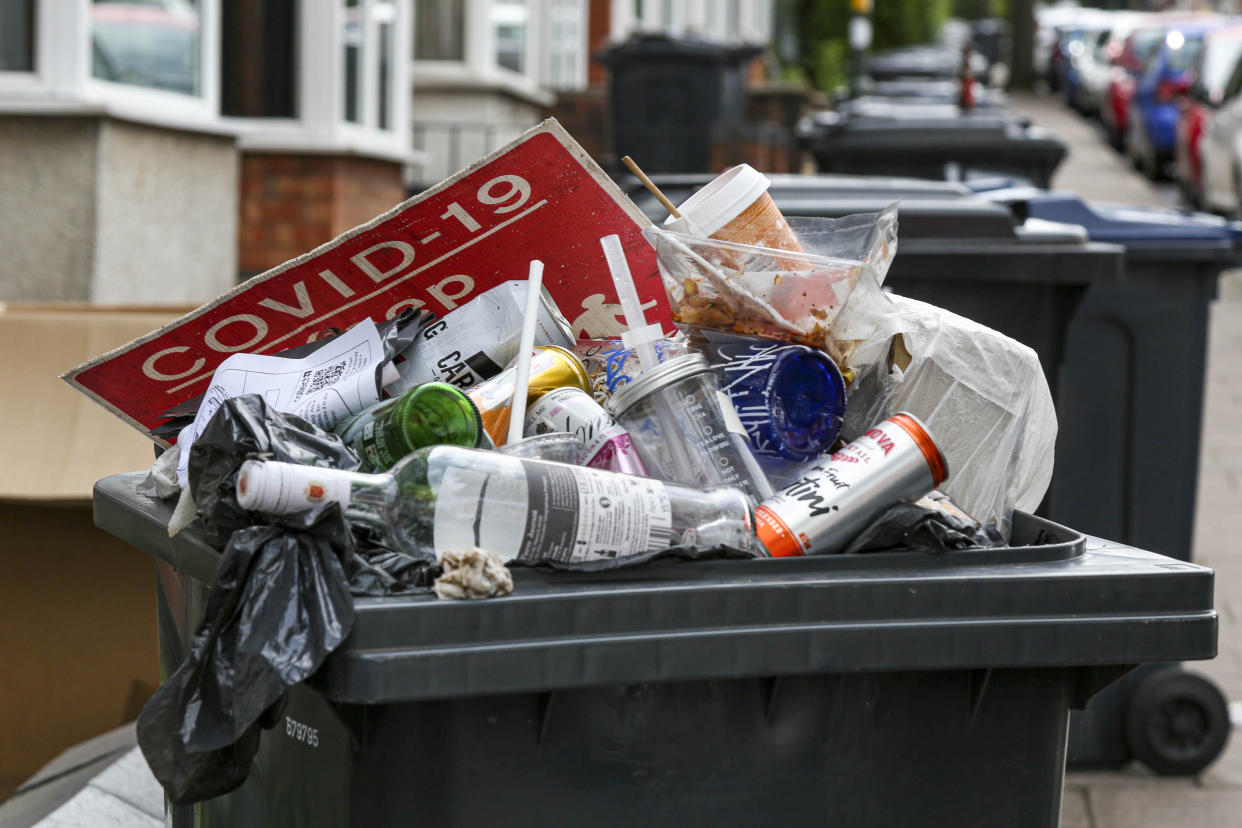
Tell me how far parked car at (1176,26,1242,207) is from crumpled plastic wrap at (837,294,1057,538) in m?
14.0

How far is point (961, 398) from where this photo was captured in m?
2.18

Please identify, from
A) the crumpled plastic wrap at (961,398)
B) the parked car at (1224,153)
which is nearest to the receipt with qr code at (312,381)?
the crumpled plastic wrap at (961,398)

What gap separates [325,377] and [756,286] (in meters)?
0.58

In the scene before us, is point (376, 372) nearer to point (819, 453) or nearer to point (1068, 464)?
point (819, 453)

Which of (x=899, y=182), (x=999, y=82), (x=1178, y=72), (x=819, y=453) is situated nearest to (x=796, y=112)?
(x=1178, y=72)

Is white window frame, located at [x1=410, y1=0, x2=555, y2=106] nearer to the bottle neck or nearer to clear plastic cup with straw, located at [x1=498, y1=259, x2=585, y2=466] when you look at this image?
clear plastic cup with straw, located at [x1=498, y1=259, x2=585, y2=466]

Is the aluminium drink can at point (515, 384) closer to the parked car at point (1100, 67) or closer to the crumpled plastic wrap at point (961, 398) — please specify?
the crumpled plastic wrap at point (961, 398)

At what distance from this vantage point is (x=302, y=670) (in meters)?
1.58

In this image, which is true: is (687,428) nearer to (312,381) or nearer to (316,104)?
(312,381)

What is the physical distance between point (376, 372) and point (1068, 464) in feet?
7.58

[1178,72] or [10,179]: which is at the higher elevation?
[1178,72]

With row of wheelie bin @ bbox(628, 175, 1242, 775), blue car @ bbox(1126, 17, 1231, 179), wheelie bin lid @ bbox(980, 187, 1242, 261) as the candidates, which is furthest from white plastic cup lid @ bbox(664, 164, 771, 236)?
blue car @ bbox(1126, 17, 1231, 179)

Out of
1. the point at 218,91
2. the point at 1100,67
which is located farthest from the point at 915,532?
the point at 1100,67

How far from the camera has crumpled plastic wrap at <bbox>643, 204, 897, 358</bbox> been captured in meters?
2.07
